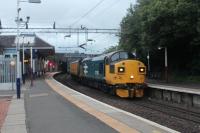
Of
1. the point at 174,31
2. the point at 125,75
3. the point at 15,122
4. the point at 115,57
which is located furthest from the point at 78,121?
the point at 174,31

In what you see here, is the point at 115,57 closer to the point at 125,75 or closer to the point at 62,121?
the point at 125,75

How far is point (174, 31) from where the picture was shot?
5416 cm

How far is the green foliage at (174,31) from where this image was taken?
5256cm

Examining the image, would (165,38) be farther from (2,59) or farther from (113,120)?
(113,120)

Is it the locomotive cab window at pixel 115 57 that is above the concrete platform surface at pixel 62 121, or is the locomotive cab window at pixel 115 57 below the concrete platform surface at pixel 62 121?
above

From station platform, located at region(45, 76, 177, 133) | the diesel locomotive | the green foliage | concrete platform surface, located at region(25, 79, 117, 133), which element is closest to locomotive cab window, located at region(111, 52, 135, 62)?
the diesel locomotive

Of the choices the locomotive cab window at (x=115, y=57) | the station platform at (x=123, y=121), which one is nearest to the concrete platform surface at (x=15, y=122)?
the station platform at (x=123, y=121)

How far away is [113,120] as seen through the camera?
60.1ft

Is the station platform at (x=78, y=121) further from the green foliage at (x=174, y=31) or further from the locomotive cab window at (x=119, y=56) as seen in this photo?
the green foliage at (x=174, y=31)

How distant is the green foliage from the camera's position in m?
52.6

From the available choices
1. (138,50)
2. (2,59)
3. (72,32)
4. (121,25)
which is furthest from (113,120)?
(72,32)

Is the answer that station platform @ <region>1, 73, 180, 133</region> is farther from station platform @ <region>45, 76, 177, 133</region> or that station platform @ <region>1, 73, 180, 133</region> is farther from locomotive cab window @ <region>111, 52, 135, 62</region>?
locomotive cab window @ <region>111, 52, 135, 62</region>

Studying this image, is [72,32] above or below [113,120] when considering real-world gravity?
above

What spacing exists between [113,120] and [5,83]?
28208 mm
